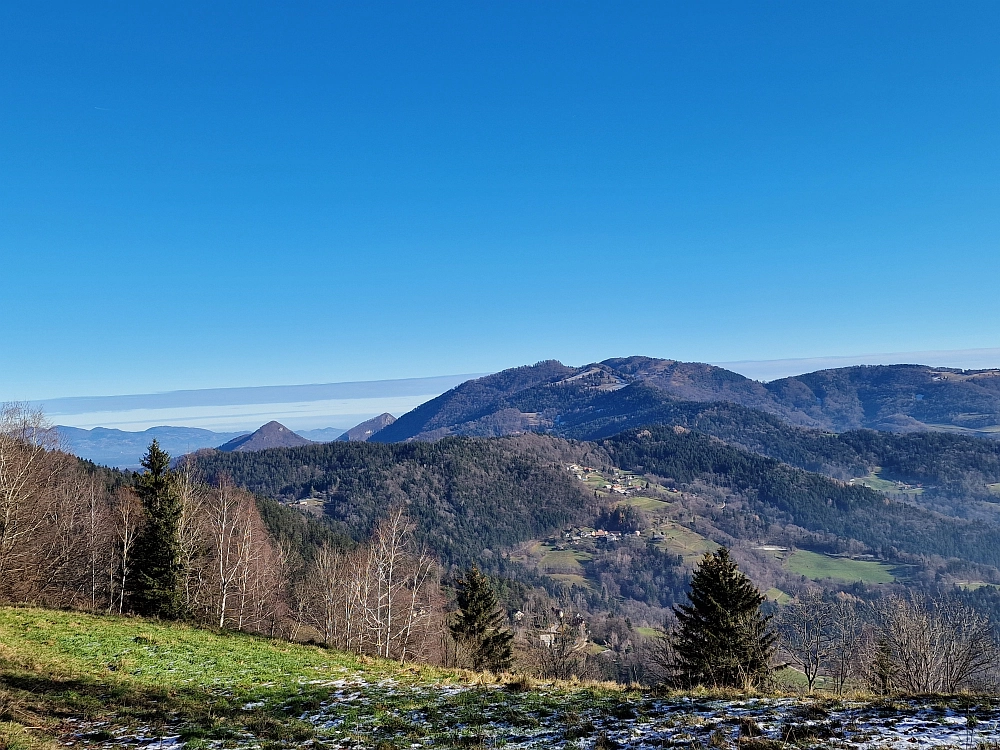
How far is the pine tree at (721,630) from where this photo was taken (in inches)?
1260

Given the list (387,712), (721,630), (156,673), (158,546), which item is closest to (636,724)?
(387,712)

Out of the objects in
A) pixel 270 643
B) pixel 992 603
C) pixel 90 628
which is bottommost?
pixel 992 603

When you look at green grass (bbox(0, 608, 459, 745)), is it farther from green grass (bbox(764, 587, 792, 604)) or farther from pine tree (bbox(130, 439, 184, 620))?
green grass (bbox(764, 587, 792, 604))

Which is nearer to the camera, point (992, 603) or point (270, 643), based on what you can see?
point (270, 643)

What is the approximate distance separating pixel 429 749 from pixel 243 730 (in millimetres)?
4893

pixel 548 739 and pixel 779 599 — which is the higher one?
pixel 548 739

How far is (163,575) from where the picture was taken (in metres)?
35.5

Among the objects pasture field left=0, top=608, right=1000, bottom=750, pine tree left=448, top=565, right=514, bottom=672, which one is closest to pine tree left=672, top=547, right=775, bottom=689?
pine tree left=448, top=565, right=514, bottom=672

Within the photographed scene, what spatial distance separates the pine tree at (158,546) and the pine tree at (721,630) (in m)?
32.2

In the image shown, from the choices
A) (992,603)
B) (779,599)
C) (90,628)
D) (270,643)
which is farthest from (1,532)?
(992,603)

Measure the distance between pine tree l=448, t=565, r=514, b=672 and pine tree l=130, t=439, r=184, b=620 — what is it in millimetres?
19976

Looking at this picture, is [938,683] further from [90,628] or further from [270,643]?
[90,628]

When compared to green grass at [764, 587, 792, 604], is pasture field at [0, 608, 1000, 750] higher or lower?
higher

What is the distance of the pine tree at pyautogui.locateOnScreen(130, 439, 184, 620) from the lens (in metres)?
35.0
